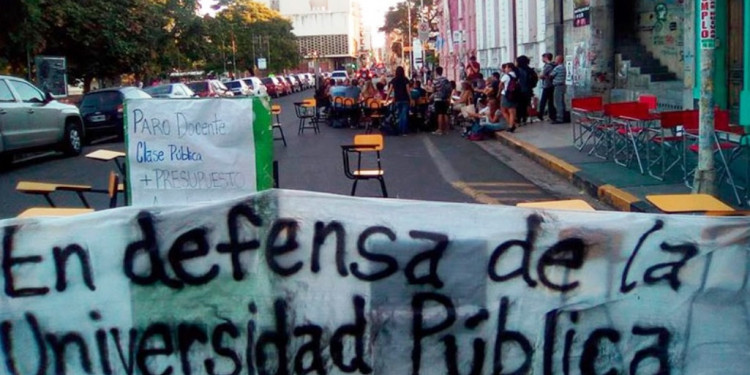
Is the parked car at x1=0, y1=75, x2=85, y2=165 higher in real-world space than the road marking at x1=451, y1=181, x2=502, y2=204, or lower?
higher

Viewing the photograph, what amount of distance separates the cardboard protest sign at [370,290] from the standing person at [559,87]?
17837mm

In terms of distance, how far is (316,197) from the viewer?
4.52m

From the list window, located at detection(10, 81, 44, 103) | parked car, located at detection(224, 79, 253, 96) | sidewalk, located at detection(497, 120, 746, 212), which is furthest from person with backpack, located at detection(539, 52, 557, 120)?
parked car, located at detection(224, 79, 253, 96)

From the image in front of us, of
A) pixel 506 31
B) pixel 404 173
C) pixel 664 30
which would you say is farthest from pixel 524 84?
pixel 506 31

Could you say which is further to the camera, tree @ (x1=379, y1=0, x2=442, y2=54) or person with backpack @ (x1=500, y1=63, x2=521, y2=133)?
tree @ (x1=379, y1=0, x2=442, y2=54)

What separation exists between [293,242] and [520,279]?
3.59 ft

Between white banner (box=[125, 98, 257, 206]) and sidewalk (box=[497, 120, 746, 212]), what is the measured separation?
334cm

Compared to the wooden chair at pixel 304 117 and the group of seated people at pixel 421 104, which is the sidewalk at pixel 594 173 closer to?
the group of seated people at pixel 421 104

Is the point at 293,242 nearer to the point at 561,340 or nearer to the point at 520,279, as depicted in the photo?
the point at 520,279

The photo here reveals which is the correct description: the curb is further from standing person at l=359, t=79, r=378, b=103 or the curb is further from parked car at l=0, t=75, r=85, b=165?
parked car at l=0, t=75, r=85, b=165

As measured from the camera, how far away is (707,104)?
31.3ft

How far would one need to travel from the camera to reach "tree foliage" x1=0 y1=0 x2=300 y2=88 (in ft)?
86.4

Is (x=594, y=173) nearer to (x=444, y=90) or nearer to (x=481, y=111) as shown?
(x=481, y=111)

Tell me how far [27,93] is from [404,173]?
26.4 ft
